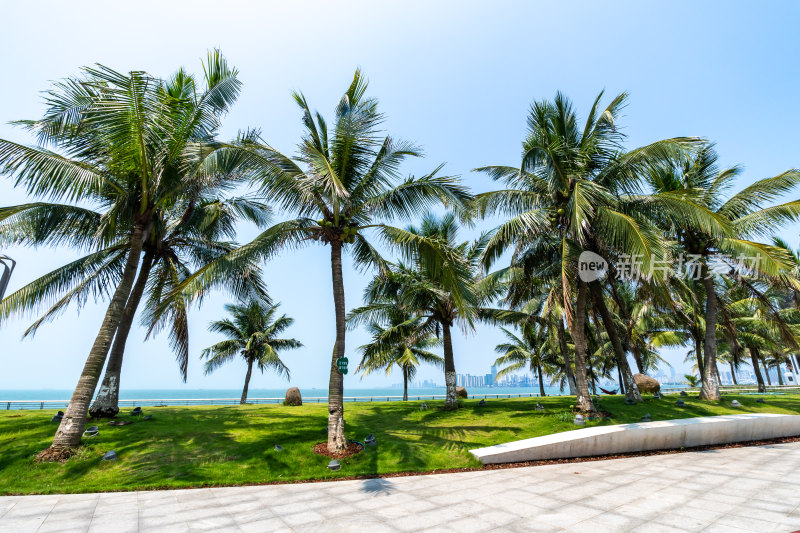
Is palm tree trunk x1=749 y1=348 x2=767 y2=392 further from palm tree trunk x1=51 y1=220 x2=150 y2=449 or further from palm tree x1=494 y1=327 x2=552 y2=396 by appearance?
palm tree trunk x1=51 y1=220 x2=150 y2=449

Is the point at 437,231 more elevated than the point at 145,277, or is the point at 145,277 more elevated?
the point at 437,231

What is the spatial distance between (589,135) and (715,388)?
13.0 meters

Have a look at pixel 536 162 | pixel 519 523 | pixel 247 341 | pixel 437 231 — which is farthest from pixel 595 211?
pixel 247 341

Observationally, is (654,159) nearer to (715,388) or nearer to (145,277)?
(715,388)

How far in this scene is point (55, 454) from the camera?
861cm

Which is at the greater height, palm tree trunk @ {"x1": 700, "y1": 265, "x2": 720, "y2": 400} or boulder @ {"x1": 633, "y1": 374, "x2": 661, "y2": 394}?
palm tree trunk @ {"x1": 700, "y1": 265, "x2": 720, "y2": 400}

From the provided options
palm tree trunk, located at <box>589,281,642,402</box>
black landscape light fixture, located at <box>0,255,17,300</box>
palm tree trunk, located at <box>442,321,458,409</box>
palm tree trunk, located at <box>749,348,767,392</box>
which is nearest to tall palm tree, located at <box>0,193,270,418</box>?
black landscape light fixture, located at <box>0,255,17,300</box>

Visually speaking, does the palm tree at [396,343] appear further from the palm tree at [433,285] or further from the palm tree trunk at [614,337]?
the palm tree trunk at [614,337]

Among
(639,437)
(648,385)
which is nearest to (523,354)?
(648,385)

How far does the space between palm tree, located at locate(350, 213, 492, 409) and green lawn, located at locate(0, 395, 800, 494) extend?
11.7 ft

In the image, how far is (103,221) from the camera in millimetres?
11594

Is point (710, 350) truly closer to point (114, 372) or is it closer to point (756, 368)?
point (756, 368)

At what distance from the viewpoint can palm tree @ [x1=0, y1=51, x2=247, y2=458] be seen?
30.7 feet

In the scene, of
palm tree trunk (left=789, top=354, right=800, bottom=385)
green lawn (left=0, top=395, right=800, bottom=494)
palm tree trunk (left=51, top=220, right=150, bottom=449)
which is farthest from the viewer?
palm tree trunk (left=789, top=354, right=800, bottom=385)
